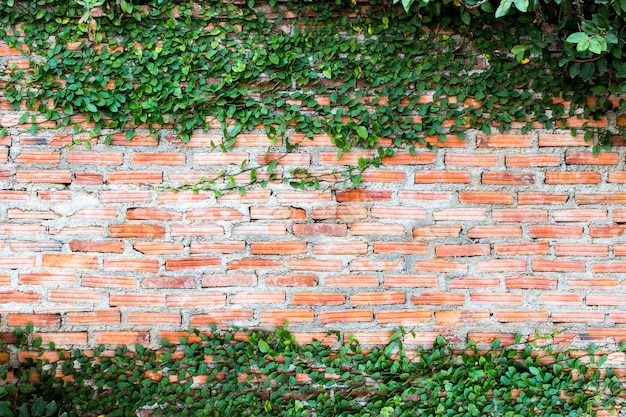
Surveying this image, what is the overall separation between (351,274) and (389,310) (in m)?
0.26

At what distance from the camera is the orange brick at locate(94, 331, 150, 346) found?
2631 millimetres

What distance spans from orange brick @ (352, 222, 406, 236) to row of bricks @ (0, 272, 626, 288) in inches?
8.3

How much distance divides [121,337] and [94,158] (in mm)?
881

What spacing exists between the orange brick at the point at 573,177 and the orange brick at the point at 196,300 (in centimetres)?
172

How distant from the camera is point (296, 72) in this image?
260 centimetres

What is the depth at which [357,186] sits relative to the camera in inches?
104

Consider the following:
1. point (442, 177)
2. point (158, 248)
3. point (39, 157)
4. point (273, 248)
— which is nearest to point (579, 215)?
point (442, 177)

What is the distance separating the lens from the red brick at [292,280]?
2.65 meters

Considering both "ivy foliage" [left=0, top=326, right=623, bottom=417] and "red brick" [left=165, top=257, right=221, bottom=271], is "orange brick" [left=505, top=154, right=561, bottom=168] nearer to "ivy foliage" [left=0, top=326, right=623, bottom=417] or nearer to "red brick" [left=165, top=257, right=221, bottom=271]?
"ivy foliage" [left=0, top=326, right=623, bottom=417]

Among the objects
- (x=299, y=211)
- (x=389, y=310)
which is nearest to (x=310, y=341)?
(x=389, y=310)

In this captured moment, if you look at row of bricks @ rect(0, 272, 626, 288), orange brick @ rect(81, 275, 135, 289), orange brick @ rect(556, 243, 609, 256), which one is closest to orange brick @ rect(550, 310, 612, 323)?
row of bricks @ rect(0, 272, 626, 288)

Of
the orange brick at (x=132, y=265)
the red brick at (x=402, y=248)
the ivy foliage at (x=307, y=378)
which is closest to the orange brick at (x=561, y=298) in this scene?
the ivy foliage at (x=307, y=378)

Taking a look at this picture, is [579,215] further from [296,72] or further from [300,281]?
[296,72]

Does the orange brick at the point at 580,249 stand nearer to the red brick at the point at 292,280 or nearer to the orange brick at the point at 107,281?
the red brick at the point at 292,280
